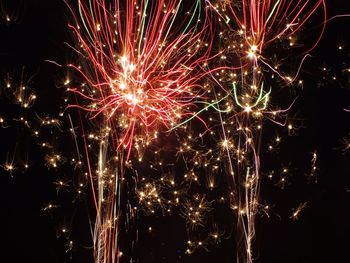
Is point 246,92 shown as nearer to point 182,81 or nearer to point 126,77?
point 182,81

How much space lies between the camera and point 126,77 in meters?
2.67

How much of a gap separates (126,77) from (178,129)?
1.60ft

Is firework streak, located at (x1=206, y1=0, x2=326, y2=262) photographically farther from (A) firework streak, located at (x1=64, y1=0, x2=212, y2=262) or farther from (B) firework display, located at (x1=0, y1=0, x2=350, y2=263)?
(A) firework streak, located at (x1=64, y1=0, x2=212, y2=262)

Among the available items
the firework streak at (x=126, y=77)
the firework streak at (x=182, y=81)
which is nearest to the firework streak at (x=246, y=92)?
the firework streak at (x=182, y=81)

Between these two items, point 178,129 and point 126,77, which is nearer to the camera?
point 126,77

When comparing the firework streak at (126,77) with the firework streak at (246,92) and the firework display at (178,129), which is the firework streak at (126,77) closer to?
the firework display at (178,129)

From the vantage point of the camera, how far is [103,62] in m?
2.72

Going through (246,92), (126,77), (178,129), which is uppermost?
(126,77)

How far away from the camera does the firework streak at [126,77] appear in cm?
270

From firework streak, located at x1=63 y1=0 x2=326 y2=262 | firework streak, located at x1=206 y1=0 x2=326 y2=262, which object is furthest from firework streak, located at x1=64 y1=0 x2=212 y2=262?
firework streak, located at x1=206 y1=0 x2=326 y2=262

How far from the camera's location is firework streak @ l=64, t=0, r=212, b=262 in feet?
8.86

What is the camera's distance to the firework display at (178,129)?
8.94 feet

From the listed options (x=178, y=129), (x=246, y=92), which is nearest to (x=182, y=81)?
(x=178, y=129)

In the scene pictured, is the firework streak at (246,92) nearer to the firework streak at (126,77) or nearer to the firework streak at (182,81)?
the firework streak at (182,81)
